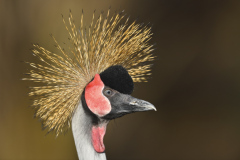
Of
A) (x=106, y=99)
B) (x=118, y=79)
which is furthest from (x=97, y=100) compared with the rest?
(x=118, y=79)

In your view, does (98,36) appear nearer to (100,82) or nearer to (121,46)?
(121,46)

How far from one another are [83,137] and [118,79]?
0.35 m

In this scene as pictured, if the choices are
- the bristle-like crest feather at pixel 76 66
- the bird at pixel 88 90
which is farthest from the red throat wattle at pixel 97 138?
the bristle-like crest feather at pixel 76 66

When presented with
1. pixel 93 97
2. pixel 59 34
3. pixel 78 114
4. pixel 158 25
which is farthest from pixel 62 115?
pixel 158 25

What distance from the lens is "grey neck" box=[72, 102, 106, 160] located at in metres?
1.74

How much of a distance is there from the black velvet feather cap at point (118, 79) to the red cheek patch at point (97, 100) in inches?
1.4

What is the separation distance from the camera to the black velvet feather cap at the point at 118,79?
64.9 inches

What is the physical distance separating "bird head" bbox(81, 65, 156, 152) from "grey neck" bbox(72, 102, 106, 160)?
2cm

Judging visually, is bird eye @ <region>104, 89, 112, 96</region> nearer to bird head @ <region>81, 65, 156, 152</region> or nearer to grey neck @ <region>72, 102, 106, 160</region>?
bird head @ <region>81, 65, 156, 152</region>

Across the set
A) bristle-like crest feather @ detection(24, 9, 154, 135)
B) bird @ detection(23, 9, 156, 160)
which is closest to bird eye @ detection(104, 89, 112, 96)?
bird @ detection(23, 9, 156, 160)

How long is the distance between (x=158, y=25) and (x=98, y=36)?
1962 millimetres

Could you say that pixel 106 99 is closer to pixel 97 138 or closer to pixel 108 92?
pixel 108 92

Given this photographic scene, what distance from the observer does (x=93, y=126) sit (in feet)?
5.80

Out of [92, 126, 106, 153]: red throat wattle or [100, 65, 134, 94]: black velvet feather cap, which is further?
[92, 126, 106, 153]: red throat wattle
